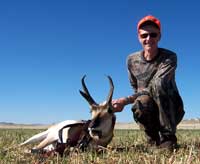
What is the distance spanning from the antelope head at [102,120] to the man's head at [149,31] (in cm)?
95

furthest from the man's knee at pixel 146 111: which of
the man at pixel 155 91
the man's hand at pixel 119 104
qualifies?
the man's hand at pixel 119 104

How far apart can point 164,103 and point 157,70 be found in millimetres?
612

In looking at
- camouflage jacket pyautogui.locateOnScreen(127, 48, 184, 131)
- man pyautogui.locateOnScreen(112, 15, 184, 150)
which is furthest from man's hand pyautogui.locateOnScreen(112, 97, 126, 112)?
camouflage jacket pyautogui.locateOnScreen(127, 48, 184, 131)

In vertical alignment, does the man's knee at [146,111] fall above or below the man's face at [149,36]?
below

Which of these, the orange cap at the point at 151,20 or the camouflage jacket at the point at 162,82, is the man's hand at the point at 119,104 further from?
the orange cap at the point at 151,20

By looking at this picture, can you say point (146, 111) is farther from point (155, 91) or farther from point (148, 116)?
point (155, 91)

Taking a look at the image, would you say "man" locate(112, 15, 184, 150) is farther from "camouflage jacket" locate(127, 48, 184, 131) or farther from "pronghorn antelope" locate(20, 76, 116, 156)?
"pronghorn antelope" locate(20, 76, 116, 156)

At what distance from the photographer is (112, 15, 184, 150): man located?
25.9 ft

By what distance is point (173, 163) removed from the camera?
199 inches

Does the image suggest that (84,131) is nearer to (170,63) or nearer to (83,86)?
(83,86)

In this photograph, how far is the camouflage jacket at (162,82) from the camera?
788 cm

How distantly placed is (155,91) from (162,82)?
19cm

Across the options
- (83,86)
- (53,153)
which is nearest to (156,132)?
(83,86)

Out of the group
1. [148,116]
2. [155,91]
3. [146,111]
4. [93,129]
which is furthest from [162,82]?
[93,129]
